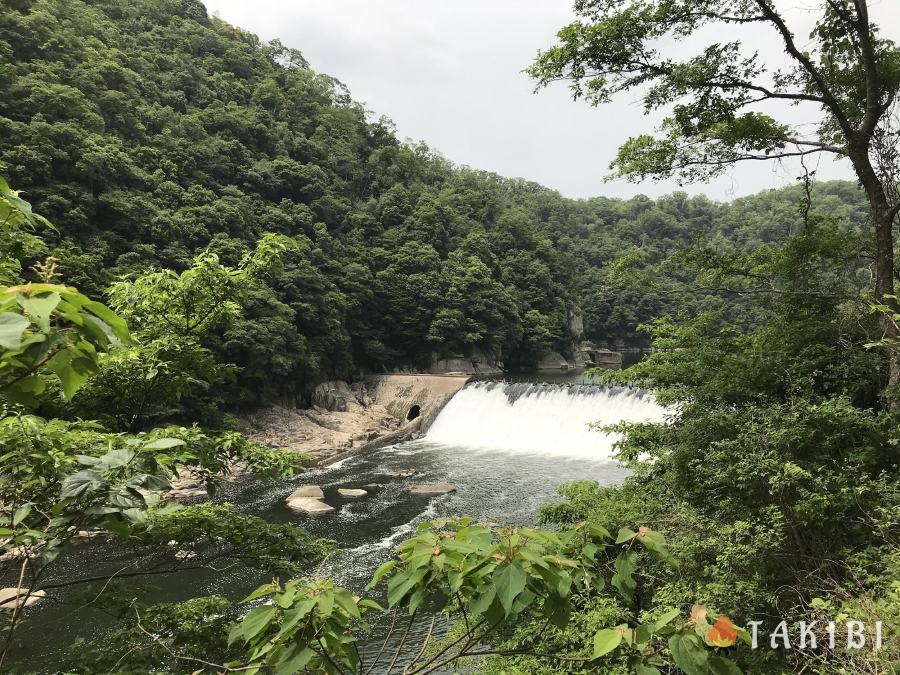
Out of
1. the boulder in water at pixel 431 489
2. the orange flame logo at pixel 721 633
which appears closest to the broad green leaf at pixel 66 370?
the orange flame logo at pixel 721 633

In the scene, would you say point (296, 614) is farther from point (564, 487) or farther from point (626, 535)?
point (564, 487)

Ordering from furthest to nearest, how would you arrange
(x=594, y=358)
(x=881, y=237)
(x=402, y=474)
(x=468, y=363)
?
1. (x=594, y=358)
2. (x=468, y=363)
3. (x=402, y=474)
4. (x=881, y=237)

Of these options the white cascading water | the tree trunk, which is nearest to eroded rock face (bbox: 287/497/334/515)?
the white cascading water

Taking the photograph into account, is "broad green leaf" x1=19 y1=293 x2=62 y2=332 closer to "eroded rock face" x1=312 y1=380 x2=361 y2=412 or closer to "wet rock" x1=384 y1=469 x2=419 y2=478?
"wet rock" x1=384 y1=469 x2=419 y2=478

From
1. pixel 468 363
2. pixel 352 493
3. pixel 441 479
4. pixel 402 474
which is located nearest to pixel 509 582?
pixel 352 493

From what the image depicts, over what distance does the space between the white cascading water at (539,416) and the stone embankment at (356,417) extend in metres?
1.04

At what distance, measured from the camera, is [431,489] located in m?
13.4

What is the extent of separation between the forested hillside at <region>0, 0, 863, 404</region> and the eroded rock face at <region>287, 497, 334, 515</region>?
5335 millimetres

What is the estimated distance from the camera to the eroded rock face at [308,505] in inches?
470

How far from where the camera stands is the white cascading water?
17.6 m

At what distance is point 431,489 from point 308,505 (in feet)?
10.8

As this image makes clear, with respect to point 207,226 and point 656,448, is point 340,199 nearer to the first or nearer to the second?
point 207,226

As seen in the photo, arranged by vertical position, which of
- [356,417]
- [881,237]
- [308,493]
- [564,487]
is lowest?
[308,493]

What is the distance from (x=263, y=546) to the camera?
346 cm
